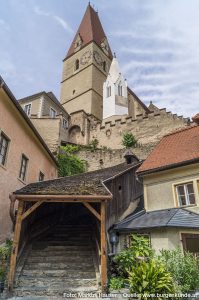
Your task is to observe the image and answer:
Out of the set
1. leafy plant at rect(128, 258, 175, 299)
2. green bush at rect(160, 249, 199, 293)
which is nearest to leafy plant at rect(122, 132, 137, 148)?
green bush at rect(160, 249, 199, 293)

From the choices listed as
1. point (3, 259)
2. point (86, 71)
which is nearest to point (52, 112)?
point (86, 71)

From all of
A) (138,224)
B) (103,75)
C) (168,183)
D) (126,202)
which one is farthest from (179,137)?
(103,75)

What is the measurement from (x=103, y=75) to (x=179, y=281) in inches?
1526

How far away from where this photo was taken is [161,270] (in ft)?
20.3

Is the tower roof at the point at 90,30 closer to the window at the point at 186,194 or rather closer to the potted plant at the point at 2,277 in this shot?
the window at the point at 186,194

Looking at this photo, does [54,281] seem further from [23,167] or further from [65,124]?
[65,124]

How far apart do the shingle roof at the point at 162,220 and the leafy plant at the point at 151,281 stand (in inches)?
117

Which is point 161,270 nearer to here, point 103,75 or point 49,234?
point 49,234

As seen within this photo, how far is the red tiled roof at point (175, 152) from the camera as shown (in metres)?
11.3

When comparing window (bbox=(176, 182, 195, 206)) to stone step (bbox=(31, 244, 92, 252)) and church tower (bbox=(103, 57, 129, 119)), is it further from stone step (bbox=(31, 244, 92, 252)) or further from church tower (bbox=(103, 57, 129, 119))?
church tower (bbox=(103, 57, 129, 119))

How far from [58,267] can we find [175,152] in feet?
26.6

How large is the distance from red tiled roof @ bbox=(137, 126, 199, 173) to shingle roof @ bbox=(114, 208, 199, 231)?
220 cm

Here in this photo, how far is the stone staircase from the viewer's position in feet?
22.1

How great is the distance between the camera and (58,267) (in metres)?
7.83
